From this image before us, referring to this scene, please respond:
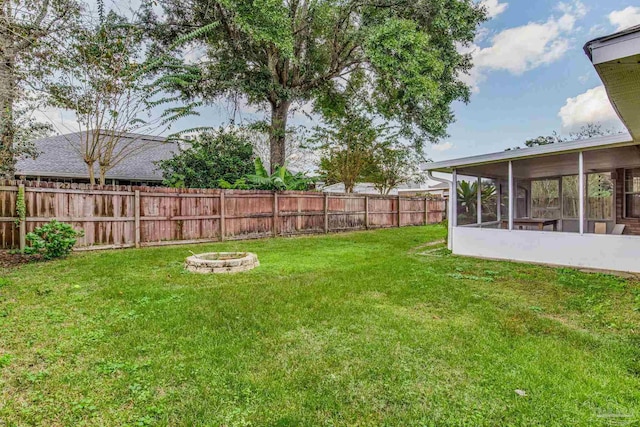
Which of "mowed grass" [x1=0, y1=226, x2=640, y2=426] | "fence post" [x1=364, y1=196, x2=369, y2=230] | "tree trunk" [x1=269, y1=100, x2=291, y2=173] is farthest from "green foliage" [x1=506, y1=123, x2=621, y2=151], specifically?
"mowed grass" [x1=0, y1=226, x2=640, y2=426]

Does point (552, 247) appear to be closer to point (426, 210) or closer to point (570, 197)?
point (570, 197)

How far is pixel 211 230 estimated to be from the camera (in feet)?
36.0

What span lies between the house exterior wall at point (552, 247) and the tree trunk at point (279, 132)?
908 cm

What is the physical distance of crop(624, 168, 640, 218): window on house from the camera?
814 centimetres

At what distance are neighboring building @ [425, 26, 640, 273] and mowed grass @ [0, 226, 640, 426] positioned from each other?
3.66ft

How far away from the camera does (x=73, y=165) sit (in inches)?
588

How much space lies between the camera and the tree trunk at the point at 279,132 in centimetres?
1515

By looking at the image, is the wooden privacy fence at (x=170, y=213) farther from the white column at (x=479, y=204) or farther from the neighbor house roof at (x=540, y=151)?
the white column at (x=479, y=204)

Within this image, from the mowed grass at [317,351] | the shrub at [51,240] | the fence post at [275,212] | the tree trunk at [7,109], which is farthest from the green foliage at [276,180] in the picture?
the mowed grass at [317,351]

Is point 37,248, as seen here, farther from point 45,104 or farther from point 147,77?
point 147,77

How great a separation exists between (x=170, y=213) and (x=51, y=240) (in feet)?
10.4

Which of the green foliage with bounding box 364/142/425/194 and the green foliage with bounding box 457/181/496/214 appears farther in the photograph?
the green foliage with bounding box 364/142/425/194

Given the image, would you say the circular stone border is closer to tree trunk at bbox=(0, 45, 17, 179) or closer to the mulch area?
the mulch area

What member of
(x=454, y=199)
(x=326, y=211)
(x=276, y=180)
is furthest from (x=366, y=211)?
(x=454, y=199)
